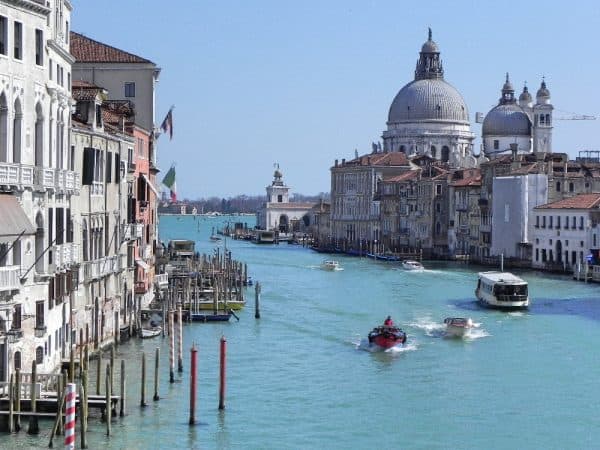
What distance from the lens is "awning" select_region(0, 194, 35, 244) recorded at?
1455 cm

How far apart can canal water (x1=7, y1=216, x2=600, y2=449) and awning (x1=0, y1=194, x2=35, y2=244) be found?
81.8 inches

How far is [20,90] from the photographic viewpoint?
15109 millimetres

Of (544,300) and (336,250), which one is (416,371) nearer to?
(544,300)

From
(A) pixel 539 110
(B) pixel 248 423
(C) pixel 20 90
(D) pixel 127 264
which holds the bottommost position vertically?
(B) pixel 248 423

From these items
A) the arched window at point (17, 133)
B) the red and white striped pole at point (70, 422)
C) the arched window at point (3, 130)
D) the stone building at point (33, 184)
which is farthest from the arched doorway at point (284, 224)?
the red and white striped pole at point (70, 422)

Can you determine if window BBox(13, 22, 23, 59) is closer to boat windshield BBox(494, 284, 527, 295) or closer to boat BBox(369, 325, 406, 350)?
boat BBox(369, 325, 406, 350)

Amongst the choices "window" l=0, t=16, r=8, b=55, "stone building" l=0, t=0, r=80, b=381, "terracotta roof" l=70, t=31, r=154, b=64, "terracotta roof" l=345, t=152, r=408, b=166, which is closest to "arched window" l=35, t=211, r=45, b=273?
"stone building" l=0, t=0, r=80, b=381

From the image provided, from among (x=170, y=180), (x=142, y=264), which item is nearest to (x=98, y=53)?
(x=170, y=180)

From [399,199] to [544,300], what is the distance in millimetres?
37562

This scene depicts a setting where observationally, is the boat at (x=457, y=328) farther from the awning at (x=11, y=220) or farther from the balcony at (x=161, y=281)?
the awning at (x=11, y=220)

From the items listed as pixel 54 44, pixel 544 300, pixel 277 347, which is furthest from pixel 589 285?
pixel 54 44

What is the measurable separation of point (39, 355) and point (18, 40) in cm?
360

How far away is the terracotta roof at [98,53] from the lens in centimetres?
2944

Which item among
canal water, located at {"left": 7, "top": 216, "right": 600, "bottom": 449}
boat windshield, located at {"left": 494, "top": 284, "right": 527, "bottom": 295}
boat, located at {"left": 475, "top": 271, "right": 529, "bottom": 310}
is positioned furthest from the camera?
boat windshield, located at {"left": 494, "top": 284, "right": 527, "bottom": 295}
